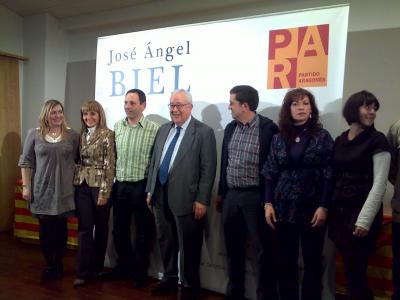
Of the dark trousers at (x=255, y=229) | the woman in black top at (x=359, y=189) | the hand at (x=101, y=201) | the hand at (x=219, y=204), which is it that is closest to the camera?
the woman in black top at (x=359, y=189)

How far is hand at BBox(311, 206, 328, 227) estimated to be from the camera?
196 centimetres

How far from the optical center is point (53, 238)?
111 inches

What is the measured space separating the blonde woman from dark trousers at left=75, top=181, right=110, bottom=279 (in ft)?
0.27

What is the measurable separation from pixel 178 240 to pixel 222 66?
132 centimetres

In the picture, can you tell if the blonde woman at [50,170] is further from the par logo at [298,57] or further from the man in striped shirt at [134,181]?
the par logo at [298,57]

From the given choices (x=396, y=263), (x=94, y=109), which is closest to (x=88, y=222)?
(x=94, y=109)

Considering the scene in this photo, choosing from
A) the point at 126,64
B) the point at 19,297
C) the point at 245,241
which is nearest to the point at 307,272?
the point at 245,241

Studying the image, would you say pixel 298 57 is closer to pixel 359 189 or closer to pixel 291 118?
pixel 291 118

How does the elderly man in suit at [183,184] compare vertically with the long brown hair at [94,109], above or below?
below

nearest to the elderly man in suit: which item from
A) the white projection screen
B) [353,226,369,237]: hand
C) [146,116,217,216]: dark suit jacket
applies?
[146,116,217,216]: dark suit jacket

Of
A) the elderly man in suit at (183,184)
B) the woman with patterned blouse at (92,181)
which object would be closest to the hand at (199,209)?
the elderly man in suit at (183,184)

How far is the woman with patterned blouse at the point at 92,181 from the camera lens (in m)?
2.70

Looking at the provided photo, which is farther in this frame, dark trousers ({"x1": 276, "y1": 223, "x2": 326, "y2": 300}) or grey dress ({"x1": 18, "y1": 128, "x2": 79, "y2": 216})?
grey dress ({"x1": 18, "y1": 128, "x2": 79, "y2": 216})

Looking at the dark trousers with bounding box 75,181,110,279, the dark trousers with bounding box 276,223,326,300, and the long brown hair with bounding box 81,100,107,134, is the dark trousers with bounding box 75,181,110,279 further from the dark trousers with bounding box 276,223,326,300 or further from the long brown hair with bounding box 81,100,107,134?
the dark trousers with bounding box 276,223,326,300
